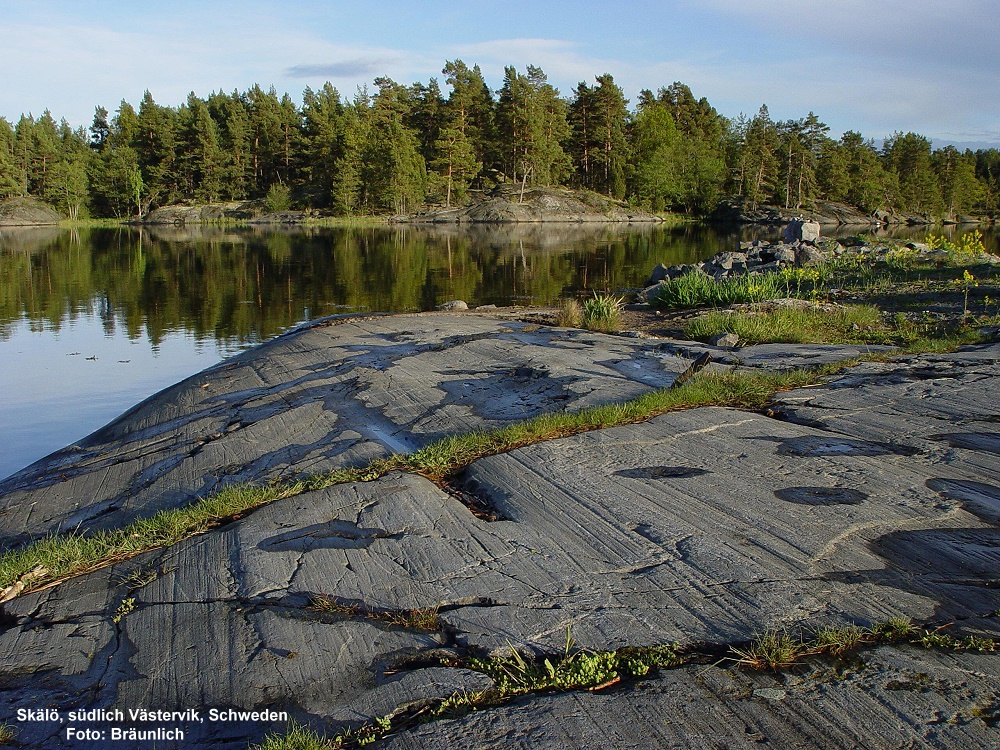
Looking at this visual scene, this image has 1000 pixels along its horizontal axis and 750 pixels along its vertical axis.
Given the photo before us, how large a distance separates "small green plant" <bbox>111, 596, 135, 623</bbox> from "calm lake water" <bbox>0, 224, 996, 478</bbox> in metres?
5.78

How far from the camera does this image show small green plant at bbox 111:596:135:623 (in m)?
3.80

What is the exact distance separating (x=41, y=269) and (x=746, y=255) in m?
26.7

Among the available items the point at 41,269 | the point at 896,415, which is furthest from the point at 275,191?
the point at 896,415

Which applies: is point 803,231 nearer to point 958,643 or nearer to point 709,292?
point 709,292

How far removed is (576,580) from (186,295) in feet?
70.3

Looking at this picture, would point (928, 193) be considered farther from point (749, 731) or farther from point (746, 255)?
point (749, 731)

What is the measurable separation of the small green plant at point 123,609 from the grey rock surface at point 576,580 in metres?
0.03

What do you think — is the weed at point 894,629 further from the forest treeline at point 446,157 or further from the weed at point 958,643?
the forest treeline at point 446,157

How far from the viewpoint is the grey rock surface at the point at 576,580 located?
2.85 metres

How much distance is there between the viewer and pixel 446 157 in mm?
75062

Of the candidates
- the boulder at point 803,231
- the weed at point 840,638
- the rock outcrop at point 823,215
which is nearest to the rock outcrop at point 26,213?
the rock outcrop at point 823,215

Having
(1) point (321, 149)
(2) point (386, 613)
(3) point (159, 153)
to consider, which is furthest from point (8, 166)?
(2) point (386, 613)

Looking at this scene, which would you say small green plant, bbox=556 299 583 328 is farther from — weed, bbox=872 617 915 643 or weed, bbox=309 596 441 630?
weed, bbox=872 617 915 643

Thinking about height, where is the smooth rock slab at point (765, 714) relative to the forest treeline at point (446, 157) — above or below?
below
